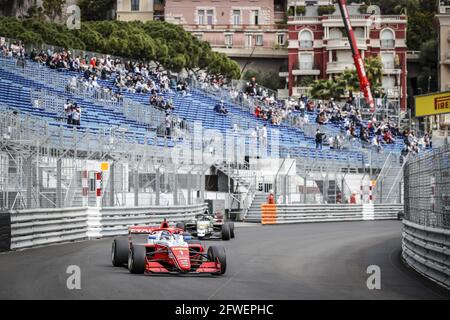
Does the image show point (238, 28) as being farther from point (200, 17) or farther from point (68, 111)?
point (68, 111)

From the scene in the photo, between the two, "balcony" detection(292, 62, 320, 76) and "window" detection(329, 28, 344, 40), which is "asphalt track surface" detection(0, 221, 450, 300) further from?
"window" detection(329, 28, 344, 40)

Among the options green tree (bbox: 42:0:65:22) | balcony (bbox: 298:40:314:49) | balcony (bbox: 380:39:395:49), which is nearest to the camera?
green tree (bbox: 42:0:65:22)

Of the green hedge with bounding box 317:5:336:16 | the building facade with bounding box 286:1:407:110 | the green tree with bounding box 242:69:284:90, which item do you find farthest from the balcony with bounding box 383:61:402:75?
the green tree with bounding box 242:69:284:90

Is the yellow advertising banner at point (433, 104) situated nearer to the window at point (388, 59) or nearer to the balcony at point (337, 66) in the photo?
the balcony at point (337, 66)

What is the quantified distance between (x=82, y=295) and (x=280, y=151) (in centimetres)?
3181

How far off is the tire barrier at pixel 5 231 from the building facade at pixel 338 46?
235 ft

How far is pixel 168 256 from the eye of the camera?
53.7ft

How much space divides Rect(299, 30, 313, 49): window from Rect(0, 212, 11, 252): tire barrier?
246 ft

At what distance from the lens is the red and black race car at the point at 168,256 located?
51.5ft

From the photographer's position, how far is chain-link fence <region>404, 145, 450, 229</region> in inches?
608

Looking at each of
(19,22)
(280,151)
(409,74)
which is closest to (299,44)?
(409,74)

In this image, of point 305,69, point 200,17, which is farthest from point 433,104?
point 200,17

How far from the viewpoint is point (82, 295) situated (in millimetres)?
12633
